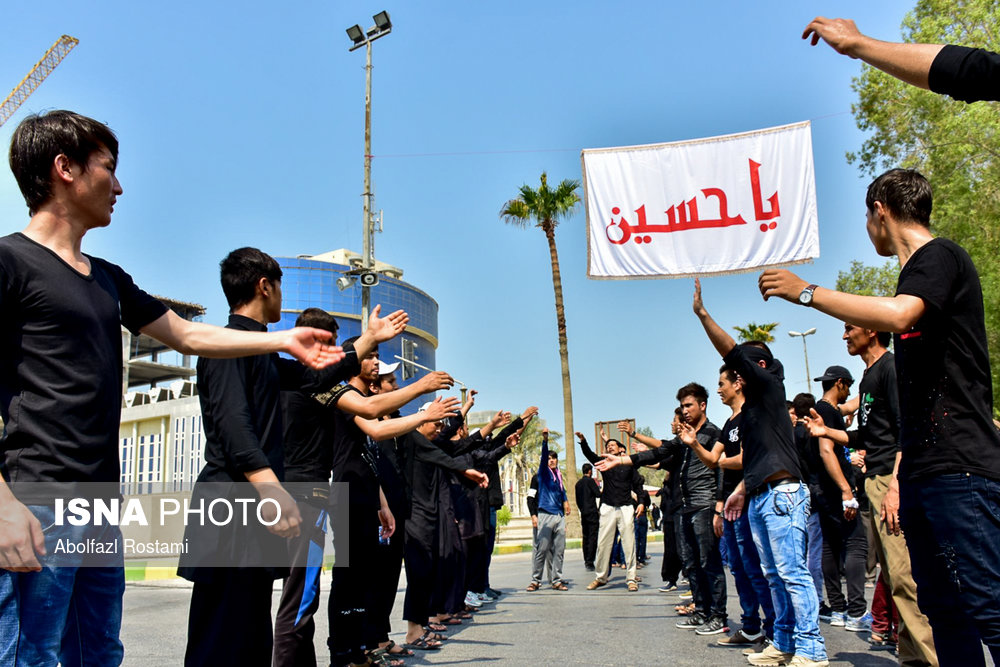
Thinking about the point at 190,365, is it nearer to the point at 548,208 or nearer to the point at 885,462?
the point at 548,208

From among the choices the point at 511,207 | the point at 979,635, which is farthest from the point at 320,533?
the point at 511,207

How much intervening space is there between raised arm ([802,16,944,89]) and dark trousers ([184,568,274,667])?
9.89 feet

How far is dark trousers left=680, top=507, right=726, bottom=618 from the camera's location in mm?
7332

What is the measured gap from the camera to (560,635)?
6.98 meters

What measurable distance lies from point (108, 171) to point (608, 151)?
5.07 meters

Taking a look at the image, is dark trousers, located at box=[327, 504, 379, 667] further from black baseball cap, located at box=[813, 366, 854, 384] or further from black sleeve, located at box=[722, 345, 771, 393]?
black baseball cap, located at box=[813, 366, 854, 384]

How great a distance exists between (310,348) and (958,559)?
2487mm

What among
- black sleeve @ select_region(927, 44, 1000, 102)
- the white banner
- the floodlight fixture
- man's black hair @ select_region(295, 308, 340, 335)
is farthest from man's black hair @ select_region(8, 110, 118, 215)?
the floodlight fixture

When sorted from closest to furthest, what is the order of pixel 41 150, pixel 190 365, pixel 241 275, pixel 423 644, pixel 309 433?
pixel 41 150 < pixel 241 275 < pixel 309 433 < pixel 423 644 < pixel 190 365

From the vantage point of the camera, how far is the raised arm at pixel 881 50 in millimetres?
2740

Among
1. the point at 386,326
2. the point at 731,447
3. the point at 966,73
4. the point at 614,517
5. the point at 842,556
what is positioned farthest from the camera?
the point at 614,517

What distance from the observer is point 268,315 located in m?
3.77

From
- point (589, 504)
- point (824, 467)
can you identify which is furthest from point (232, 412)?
point (589, 504)

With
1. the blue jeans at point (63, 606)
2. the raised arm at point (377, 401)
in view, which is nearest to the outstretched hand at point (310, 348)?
the blue jeans at point (63, 606)
